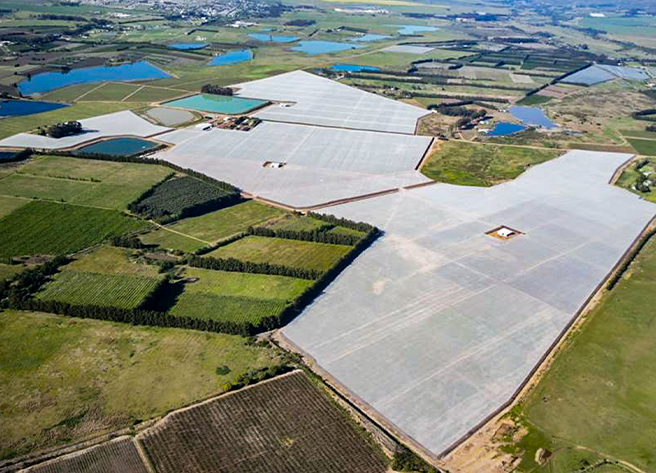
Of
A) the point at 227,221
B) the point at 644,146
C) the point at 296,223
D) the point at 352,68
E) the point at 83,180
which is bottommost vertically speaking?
the point at 227,221

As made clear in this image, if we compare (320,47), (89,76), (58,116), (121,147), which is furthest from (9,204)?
(320,47)

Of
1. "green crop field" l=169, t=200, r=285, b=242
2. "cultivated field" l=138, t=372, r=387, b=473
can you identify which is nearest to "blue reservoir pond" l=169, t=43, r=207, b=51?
"green crop field" l=169, t=200, r=285, b=242

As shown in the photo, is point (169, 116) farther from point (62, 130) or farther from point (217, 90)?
point (62, 130)

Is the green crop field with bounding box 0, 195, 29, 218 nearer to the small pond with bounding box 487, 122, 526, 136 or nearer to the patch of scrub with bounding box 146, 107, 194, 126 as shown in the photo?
the patch of scrub with bounding box 146, 107, 194, 126

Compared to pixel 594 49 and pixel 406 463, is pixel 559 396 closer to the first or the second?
pixel 406 463

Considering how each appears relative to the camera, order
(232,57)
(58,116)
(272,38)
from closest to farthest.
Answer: (58,116), (232,57), (272,38)

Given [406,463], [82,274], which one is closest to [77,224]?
[82,274]
